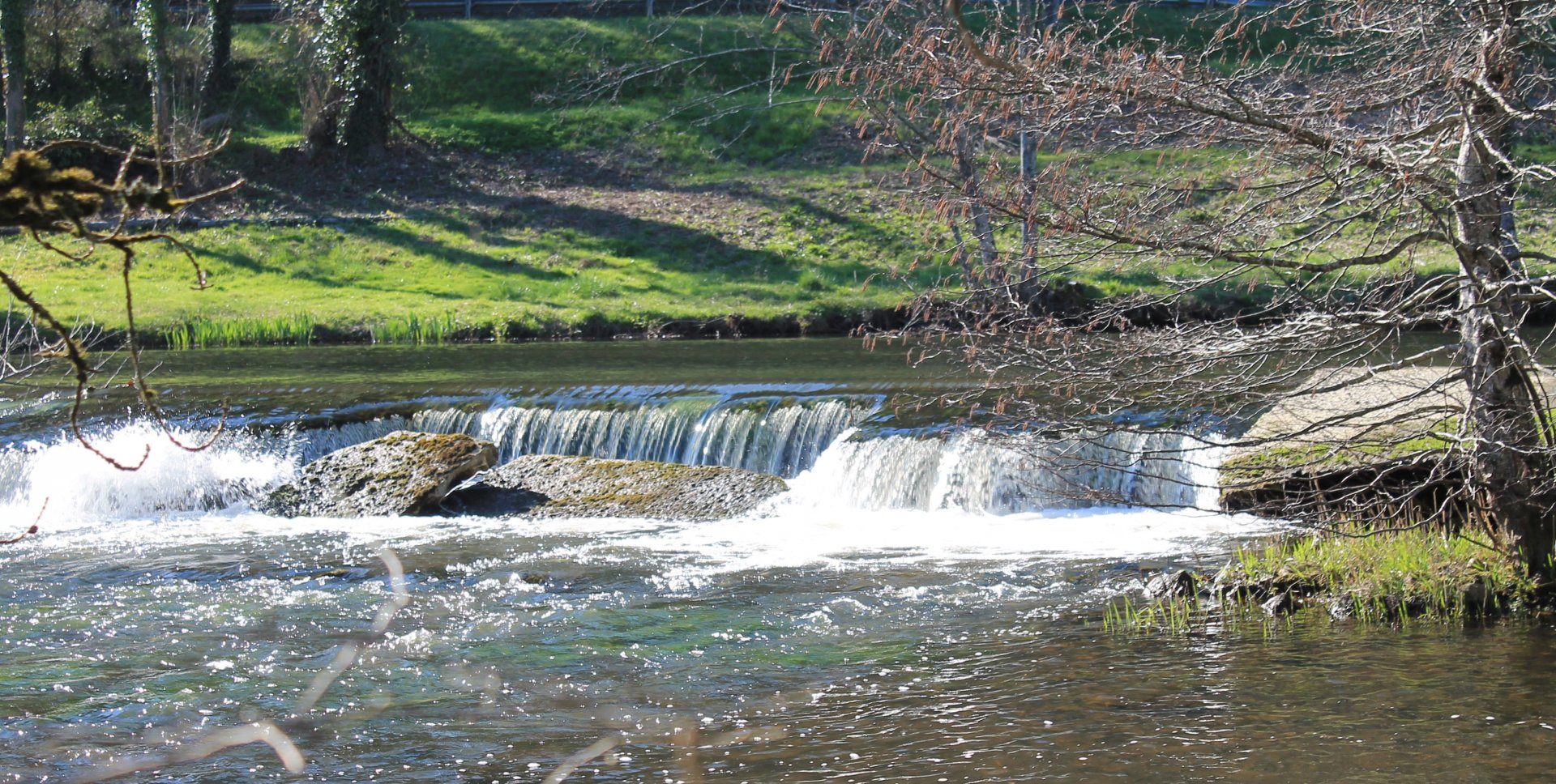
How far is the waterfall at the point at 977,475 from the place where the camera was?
13297 millimetres

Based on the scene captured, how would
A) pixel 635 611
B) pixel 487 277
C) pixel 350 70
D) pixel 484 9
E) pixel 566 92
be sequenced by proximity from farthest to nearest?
pixel 484 9, pixel 566 92, pixel 350 70, pixel 487 277, pixel 635 611

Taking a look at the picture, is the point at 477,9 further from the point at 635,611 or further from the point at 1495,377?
the point at 1495,377

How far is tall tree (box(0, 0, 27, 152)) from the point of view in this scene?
3234cm

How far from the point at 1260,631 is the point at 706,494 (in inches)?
264

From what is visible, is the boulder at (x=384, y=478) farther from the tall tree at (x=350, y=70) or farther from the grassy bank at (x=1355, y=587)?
the tall tree at (x=350, y=70)

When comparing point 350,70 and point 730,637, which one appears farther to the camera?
point 350,70

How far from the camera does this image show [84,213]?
10.6ft

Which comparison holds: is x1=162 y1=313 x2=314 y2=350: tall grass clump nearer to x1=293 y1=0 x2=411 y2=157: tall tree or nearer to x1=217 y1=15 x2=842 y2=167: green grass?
x1=293 y1=0 x2=411 y2=157: tall tree

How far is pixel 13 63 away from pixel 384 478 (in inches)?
935

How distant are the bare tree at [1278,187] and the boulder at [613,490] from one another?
6.24 m

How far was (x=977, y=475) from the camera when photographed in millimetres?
13656

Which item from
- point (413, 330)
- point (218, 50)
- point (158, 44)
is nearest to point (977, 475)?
point (413, 330)

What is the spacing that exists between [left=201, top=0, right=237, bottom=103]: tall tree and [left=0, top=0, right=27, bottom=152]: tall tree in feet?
15.1

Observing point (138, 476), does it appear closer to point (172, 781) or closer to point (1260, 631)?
point (172, 781)
